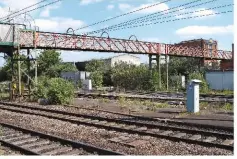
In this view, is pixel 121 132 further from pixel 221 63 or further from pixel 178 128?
pixel 221 63

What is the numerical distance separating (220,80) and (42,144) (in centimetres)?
2938

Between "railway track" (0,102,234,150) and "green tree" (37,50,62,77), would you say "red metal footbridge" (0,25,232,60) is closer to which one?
"railway track" (0,102,234,150)

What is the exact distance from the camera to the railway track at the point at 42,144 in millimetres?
8734

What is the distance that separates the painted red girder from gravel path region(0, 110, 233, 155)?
13258 millimetres

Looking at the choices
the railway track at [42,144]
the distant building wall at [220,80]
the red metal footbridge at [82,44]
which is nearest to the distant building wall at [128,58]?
the red metal footbridge at [82,44]

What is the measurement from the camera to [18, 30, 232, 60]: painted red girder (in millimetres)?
27297

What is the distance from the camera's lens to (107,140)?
10273 millimetres

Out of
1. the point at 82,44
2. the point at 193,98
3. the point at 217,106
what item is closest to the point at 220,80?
the point at 82,44

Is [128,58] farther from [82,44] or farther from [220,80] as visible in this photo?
[82,44]

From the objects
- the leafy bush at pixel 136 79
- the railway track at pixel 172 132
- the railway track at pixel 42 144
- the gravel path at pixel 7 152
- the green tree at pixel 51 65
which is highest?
the green tree at pixel 51 65

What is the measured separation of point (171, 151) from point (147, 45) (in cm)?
2845

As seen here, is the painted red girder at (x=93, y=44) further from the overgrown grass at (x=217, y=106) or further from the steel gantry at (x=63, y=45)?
the overgrown grass at (x=217, y=106)

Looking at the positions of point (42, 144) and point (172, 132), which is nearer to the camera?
point (42, 144)

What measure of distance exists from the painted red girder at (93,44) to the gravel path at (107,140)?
13.3 m
